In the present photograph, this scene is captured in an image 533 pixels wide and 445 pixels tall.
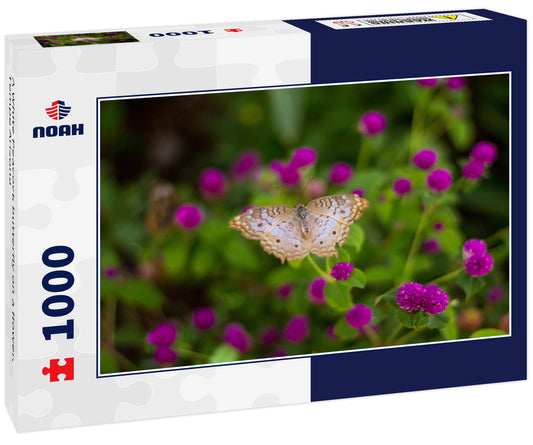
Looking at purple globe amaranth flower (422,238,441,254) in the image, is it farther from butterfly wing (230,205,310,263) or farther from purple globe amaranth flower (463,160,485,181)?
butterfly wing (230,205,310,263)

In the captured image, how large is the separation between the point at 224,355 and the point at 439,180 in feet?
2.53

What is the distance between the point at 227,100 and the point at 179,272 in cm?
95

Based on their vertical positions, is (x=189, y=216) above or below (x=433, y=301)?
above

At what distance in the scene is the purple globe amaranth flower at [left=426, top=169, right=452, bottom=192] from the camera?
2955 millimetres

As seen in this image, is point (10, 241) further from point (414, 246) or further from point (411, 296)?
point (414, 246)

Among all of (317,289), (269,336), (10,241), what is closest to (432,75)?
(317,289)

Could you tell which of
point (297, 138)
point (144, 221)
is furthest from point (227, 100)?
point (144, 221)

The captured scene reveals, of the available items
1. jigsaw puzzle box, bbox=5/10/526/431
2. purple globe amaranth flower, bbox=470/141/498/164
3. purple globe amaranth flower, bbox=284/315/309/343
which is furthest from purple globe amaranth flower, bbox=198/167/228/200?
purple globe amaranth flower, bbox=470/141/498/164

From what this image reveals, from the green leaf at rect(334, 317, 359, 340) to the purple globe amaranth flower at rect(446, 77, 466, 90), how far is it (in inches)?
34.3

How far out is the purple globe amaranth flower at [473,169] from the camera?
300 centimetres

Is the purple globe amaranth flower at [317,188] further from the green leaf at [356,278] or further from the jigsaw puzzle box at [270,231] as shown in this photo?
the green leaf at [356,278]

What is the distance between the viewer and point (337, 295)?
2834mm

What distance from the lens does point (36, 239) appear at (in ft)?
8.33

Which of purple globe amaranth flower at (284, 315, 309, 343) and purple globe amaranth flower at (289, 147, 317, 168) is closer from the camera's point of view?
purple globe amaranth flower at (289, 147, 317, 168)
